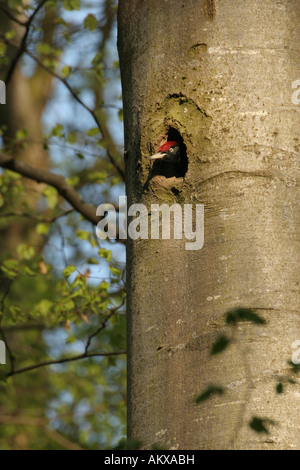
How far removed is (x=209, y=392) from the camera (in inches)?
59.9

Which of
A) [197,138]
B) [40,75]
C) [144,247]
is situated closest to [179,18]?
[197,138]

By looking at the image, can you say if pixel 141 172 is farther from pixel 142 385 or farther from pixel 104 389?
pixel 104 389

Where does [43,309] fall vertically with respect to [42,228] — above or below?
below

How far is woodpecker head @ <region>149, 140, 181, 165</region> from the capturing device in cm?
219

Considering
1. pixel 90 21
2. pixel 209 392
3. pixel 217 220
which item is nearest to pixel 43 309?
pixel 90 21

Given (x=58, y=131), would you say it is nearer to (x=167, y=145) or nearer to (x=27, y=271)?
(x=27, y=271)

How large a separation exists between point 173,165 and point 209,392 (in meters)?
0.98

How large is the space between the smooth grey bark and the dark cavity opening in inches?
1.7

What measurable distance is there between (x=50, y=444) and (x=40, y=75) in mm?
7648

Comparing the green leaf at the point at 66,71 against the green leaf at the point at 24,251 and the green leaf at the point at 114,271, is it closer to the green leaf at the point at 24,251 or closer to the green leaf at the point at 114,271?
the green leaf at the point at 24,251

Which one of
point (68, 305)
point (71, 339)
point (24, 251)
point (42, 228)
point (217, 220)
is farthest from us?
point (42, 228)

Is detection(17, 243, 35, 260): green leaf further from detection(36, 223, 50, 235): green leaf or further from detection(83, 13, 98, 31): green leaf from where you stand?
detection(83, 13, 98, 31): green leaf

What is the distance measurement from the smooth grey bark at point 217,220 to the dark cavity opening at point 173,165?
0.14 ft

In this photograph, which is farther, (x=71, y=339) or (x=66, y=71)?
(x=66, y=71)
